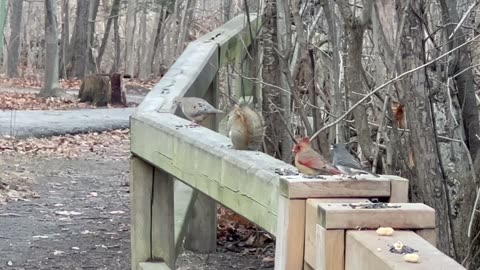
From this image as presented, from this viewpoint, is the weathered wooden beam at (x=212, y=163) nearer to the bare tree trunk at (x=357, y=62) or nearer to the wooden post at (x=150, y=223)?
the wooden post at (x=150, y=223)

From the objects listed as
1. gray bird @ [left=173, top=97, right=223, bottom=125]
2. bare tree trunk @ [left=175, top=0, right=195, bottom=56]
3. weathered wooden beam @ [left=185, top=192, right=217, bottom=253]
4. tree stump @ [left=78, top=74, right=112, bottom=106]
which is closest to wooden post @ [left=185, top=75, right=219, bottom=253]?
weathered wooden beam @ [left=185, top=192, right=217, bottom=253]

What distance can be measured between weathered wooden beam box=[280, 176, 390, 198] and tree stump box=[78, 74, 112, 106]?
52.9ft

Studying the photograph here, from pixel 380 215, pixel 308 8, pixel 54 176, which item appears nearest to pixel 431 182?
pixel 380 215

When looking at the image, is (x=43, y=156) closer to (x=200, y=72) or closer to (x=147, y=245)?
(x=200, y=72)

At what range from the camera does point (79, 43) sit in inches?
1066

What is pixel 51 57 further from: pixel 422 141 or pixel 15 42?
pixel 422 141

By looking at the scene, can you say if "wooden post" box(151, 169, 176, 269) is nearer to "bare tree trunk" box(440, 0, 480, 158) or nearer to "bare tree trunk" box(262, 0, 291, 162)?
"bare tree trunk" box(440, 0, 480, 158)

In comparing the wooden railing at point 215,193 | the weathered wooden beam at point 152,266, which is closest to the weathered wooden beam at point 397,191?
the wooden railing at point 215,193

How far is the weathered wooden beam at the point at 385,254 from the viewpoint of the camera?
144cm

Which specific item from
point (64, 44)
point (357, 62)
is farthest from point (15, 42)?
point (357, 62)

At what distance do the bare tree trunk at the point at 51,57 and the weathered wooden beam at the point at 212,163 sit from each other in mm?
15862

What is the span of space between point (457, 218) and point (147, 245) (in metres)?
1.32

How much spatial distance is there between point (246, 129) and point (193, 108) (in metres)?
1.27

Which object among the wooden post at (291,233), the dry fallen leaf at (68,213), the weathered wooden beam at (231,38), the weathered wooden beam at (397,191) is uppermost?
the weathered wooden beam at (231,38)
